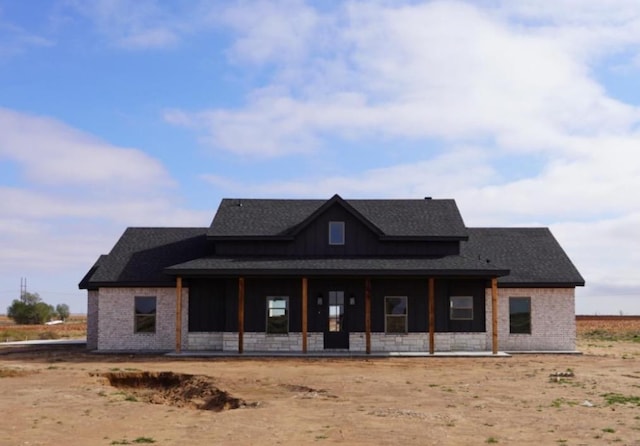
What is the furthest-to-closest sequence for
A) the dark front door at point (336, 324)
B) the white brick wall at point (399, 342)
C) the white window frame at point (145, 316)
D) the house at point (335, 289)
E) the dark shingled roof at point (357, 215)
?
1. the dark shingled roof at point (357, 215)
2. the white window frame at point (145, 316)
3. the dark front door at point (336, 324)
4. the white brick wall at point (399, 342)
5. the house at point (335, 289)

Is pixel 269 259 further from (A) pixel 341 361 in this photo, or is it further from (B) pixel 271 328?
(A) pixel 341 361

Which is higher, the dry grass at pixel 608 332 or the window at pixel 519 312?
the window at pixel 519 312

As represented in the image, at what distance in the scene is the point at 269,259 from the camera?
101 ft

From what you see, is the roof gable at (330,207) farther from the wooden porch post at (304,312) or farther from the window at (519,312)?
the window at (519,312)

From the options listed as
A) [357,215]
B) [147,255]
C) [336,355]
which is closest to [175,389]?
[336,355]

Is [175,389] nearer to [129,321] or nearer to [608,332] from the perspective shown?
[129,321]

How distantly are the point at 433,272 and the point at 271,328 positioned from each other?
671 cm

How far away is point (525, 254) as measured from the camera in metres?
33.9

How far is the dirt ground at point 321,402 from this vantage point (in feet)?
45.0

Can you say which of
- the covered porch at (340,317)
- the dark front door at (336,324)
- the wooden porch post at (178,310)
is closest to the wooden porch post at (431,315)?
the covered porch at (340,317)

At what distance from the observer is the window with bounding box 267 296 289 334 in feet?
99.0

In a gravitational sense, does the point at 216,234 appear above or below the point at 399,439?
above

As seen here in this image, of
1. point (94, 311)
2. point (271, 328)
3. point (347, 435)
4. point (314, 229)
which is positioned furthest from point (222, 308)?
point (347, 435)

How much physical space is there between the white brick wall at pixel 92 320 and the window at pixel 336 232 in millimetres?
11132
